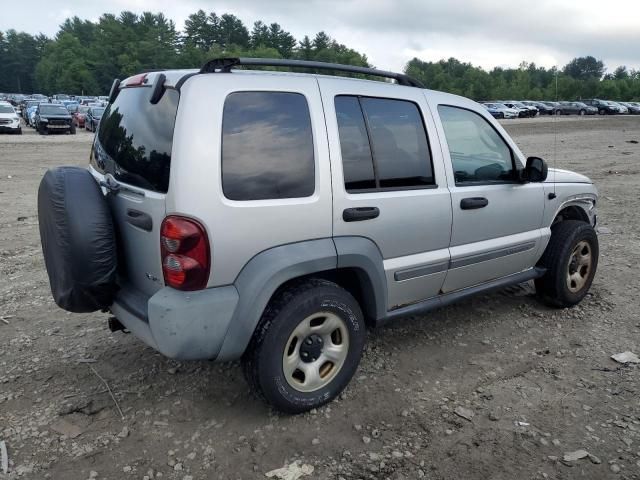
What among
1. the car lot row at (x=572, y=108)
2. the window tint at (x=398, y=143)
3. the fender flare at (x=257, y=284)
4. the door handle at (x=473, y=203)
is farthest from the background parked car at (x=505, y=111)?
the fender flare at (x=257, y=284)

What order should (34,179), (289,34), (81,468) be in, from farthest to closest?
(289,34) < (34,179) < (81,468)

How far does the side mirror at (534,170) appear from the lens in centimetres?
396

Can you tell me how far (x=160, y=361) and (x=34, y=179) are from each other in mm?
10076

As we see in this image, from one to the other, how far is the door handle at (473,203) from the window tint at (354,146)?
79 cm

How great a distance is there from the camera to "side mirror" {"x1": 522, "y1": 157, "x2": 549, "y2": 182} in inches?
156

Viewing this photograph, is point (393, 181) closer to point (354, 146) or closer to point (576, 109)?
point (354, 146)

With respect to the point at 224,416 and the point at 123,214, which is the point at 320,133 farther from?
the point at 224,416

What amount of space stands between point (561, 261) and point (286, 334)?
2.80m

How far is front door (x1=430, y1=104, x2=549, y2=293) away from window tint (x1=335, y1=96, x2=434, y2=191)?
239 mm

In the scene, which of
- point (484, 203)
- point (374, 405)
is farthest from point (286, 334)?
point (484, 203)

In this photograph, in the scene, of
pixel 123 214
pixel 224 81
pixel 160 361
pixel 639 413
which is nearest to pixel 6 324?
pixel 160 361

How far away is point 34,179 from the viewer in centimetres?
1193

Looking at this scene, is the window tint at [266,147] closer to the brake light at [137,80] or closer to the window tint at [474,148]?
the brake light at [137,80]

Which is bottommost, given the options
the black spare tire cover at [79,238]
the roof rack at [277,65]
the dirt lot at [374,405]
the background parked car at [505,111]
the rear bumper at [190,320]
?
the dirt lot at [374,405]
